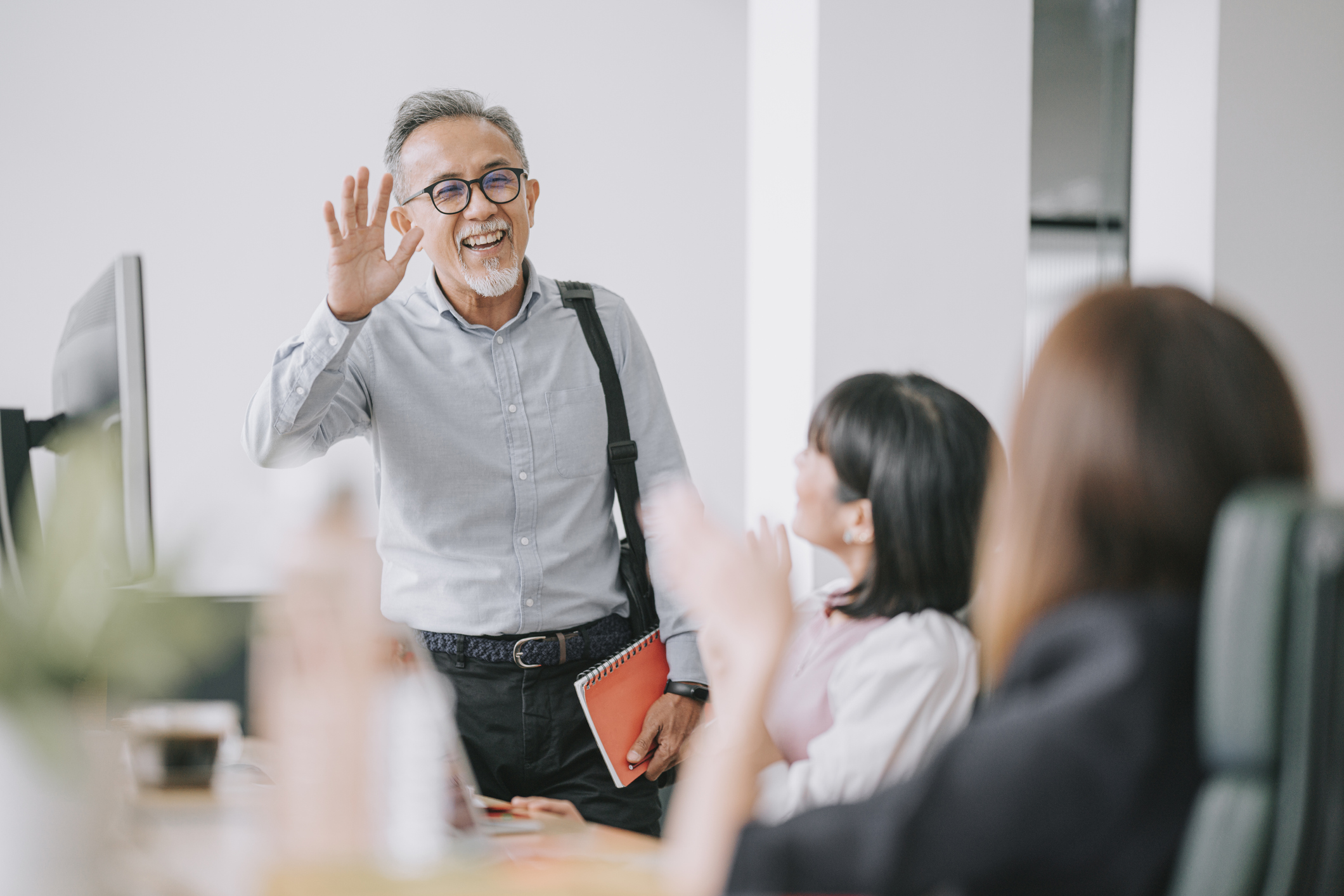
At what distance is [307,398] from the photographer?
1.72 meters

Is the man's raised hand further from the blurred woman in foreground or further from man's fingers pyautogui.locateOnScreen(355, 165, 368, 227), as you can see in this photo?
the blurred woman in foreground

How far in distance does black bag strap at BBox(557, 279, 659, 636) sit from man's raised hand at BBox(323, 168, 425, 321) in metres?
0.41

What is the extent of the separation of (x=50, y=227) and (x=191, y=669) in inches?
115

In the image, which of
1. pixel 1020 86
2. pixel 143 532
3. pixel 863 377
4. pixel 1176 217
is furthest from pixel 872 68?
pixel 143 532

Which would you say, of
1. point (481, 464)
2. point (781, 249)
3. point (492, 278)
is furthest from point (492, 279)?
point (781, 249)

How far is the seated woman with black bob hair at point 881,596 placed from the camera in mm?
1204

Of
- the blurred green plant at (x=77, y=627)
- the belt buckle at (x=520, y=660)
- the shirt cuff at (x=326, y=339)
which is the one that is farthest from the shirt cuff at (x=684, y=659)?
the blurred green plant at (x=77, y=627)

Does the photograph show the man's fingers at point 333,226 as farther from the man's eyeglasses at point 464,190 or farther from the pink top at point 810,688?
the pink top at point 810,688

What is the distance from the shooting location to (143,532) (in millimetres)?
1099

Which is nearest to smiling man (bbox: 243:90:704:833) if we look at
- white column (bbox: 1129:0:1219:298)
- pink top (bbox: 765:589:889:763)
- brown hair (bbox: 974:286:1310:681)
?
pink top (bbox: 765:589:889:763)

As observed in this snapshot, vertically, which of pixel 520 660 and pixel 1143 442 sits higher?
pixel 1143 442

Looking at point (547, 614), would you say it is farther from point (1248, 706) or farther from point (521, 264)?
point (1248, 706)

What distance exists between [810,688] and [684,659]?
20.2 inches

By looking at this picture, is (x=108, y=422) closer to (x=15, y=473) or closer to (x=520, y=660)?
(x=15, y=473)
